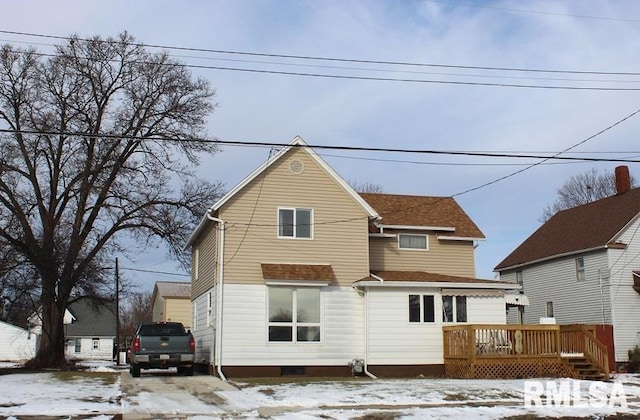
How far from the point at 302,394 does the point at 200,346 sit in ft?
33.4

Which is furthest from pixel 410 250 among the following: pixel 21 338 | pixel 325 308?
pixel 21 338

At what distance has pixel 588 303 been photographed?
32969 millimetres

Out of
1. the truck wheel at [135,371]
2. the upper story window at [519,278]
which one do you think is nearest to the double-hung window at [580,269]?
the upper story window at [519,278]

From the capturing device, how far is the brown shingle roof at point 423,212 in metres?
26.9

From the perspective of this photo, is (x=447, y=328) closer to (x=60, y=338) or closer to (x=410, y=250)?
(x=410, y=250)

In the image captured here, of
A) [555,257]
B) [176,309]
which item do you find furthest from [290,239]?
[176,309]

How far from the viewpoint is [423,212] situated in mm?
27719

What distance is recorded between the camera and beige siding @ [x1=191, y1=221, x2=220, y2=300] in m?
22.9

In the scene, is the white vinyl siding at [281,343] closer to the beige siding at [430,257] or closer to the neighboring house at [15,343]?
the beige siding at [430,257]

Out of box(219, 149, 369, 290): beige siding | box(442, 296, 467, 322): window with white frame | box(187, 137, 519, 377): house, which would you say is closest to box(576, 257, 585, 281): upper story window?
box(187, 137, 519, 377): house

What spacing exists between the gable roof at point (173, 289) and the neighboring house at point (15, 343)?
43.2 ft

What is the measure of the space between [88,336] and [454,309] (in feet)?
166

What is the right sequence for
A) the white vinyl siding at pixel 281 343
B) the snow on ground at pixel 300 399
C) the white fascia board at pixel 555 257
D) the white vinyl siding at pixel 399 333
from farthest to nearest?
the white fascia board at pixel 555 257 → the white vinyl siding at pixel 399 333 → the white vinyl siding at pixel 281 343 → the snow on ground at pixel 300 399

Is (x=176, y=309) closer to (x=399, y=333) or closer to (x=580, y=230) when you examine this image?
(x=580, y=230)
